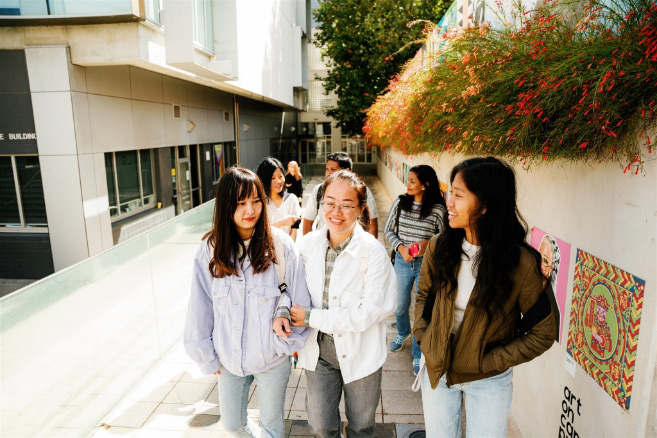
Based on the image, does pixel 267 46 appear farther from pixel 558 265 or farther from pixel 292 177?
pixel 558 265

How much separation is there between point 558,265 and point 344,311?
134 cm

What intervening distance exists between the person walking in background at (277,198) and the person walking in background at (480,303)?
2537 mm

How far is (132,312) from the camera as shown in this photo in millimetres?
3957

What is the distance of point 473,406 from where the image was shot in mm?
2031

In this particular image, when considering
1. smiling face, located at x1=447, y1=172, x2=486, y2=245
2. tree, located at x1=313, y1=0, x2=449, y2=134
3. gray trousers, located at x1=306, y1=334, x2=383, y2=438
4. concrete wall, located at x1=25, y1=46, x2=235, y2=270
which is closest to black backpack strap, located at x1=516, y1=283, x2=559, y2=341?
smiling face, located at x1=447, y1=172, x2=486, y2=245

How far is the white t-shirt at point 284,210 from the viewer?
4.50 meters

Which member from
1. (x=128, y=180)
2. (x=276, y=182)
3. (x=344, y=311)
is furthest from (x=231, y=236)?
(x=128, y=180)

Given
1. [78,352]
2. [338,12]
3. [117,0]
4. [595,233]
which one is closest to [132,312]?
[78,352]

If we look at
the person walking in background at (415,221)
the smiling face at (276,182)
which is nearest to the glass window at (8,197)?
the smiling face at (276,182)

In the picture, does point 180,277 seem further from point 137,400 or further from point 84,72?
point 84,72

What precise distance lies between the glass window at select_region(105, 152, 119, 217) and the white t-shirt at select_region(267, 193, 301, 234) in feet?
→ 20.9

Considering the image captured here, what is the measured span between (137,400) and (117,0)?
675 centimetres

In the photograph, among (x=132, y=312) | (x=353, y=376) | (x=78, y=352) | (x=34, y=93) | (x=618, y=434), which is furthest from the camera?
(x=34, y=93)

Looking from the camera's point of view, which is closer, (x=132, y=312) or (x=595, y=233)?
(x=595, y=233)
